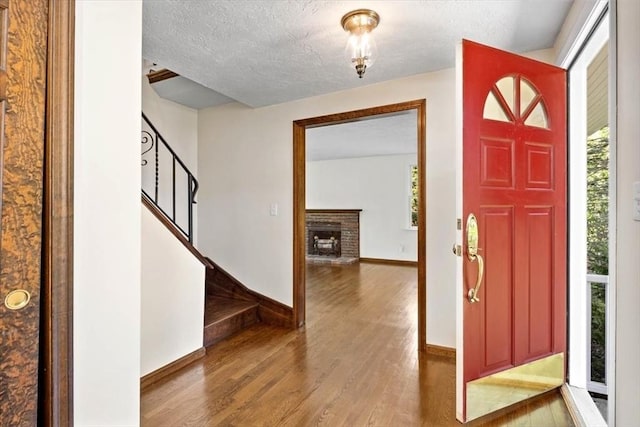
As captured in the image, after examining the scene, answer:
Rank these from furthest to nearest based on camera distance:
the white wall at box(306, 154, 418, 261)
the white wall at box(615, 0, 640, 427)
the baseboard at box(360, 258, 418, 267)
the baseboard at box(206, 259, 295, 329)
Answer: the white wall at box(306, 154, 418, 261) < the baseboard at box(360, 258, 418, 267) < the baseboard at box(206, 259, 295, 329) < the white wall at box(615, 0, 640, 427)

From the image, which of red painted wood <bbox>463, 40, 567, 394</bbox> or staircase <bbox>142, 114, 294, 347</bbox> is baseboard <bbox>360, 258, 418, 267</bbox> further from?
red painted wood <bbox>463, 40, 567, 394</bbox>

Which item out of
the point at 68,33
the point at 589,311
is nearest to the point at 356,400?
the point at 589,311

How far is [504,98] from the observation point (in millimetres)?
1707

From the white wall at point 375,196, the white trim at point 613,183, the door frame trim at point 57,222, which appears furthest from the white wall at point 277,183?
the white wall at point 375,196

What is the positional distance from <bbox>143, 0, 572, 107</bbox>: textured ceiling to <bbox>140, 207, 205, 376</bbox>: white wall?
43.2 inches

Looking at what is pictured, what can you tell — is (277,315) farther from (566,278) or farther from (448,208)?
(566,278)

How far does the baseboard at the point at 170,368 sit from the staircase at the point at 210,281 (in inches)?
9.2

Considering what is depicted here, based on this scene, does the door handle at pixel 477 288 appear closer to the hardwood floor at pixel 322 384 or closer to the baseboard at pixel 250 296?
the hardwood floor at pixel 322 384

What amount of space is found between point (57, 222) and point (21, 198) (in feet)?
0.30

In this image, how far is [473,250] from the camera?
157cm

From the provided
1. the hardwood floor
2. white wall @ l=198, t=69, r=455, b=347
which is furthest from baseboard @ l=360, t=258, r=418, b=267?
white wall @ l=198, t=69, r=455, b=347

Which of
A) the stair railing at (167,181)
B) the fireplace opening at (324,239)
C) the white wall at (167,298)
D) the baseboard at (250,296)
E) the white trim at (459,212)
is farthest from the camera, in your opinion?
the fireplace opening at (324,239)

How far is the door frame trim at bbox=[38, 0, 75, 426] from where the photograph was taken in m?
0.84

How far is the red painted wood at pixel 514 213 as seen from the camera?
160cm
